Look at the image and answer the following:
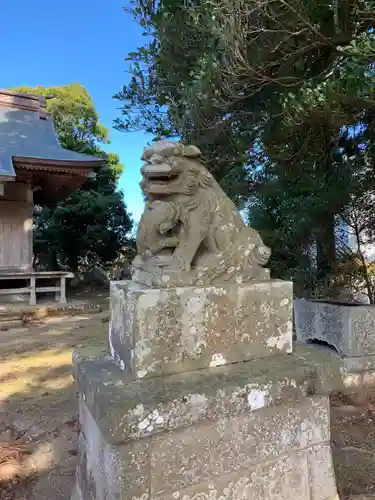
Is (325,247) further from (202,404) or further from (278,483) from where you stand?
(202,404)

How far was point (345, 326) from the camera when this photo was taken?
3.11m

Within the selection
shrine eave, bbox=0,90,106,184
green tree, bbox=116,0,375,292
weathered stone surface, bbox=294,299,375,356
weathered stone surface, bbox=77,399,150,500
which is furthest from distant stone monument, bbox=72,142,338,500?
shrine eave, bbox=0,90,106,184

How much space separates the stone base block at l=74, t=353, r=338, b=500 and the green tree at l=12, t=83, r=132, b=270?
10748 mm

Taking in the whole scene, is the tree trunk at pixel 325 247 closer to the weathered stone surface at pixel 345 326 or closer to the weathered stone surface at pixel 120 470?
the weathered stone surface at pixel 345 326

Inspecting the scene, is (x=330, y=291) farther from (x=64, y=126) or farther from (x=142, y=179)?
(x=64, y=126)

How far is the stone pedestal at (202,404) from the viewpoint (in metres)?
1.27

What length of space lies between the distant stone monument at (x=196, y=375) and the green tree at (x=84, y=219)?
10.7m

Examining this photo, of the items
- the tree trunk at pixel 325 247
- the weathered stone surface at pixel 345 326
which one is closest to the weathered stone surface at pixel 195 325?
the weathered stone surface at pixel 345 326

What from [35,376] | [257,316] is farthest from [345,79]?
[35,376]

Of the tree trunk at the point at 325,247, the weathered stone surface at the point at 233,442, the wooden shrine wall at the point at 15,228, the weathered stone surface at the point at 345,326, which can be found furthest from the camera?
the wooden shrine wall at the point at 15,228

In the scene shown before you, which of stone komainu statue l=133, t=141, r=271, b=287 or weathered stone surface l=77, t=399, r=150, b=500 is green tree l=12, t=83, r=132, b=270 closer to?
stone komainu statue l=133, t=141, r=271, b=287

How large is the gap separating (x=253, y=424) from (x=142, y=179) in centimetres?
117

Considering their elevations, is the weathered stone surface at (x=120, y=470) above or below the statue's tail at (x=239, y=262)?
below

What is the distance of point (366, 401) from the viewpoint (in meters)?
3.04
